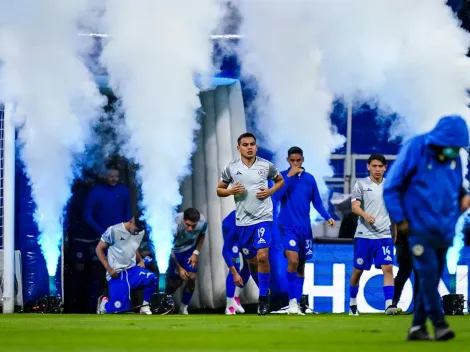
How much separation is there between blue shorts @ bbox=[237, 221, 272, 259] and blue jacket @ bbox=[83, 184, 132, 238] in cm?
271

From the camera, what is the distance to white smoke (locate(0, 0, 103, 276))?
17.2 metres

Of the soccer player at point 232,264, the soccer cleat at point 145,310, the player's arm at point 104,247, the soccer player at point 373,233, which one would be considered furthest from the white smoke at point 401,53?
the soccer cleat at point 145,310

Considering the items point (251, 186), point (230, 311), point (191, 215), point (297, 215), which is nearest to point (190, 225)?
point (191, 215)

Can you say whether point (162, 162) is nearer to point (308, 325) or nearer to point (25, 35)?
point (25, 35)

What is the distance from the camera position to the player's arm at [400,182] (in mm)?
8578

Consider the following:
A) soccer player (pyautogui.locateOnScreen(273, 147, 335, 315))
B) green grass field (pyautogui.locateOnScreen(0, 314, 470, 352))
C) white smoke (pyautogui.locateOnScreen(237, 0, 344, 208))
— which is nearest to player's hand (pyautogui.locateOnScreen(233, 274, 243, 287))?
soccer player (pyautogui.locateOnScreen(273, 147, 335, 315))

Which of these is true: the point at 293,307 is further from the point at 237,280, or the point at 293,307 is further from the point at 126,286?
the point at 126,286

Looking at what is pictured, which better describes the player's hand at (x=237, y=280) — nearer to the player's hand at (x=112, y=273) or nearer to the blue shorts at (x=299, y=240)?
the blue shorts at (x=299, y=240)

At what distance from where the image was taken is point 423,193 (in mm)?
8594

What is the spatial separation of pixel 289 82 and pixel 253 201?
148 inches

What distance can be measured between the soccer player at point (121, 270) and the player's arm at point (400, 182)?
8.59 meters

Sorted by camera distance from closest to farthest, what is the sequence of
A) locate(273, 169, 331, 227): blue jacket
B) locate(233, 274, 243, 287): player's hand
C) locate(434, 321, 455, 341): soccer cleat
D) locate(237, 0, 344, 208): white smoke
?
locate(434, 321, 455, 341): soccer cleat → locate(273, 169, 331, 227): blue jacket → locate(233, 274, 243, 287): player's hand → locate(237, 0, 344, 208): white smoke

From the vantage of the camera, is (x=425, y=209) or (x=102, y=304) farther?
(x=102, y=304)

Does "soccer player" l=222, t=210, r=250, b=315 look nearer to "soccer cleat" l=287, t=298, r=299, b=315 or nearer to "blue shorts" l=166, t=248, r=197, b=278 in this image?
"blue shorts" l=166, t=248, r=197, b=278
